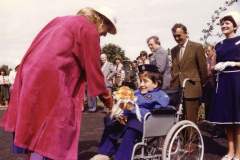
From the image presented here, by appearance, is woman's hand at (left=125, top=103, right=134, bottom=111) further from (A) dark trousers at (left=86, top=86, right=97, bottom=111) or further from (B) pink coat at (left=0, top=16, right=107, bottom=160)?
(A) dark trousers at (left=86, top=86, right=97, bottom=111)

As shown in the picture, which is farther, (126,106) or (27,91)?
(126,106)

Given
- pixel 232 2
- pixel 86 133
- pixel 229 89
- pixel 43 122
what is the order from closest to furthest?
pixel 43 122 < pixel 229 89 < pixel 86 133 < pixel 232 2

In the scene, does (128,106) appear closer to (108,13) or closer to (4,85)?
Result: (108,13)

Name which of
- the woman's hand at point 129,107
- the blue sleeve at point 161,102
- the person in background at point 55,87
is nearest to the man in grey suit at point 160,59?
the blue sleeve at point 161,102

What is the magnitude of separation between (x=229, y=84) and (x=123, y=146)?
2133 millimetres

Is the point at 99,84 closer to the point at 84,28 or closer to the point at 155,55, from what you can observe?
the point at 84,28

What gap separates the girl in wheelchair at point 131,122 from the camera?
304 centimetres

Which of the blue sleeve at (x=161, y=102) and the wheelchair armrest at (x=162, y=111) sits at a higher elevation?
the blue sleeve at (x=161, y=102)

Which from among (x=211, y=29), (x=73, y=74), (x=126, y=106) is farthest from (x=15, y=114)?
(x=211, y=29)

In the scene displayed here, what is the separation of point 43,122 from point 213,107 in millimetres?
3079

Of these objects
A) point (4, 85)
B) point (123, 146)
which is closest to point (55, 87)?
point (123, 146)

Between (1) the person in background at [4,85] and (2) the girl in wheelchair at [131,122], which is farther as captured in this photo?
(1) the person in background at [4,85]

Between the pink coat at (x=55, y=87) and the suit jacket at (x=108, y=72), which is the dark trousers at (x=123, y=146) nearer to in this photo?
the pink coat at (x=55, y=87)

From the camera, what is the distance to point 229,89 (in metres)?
4.16
